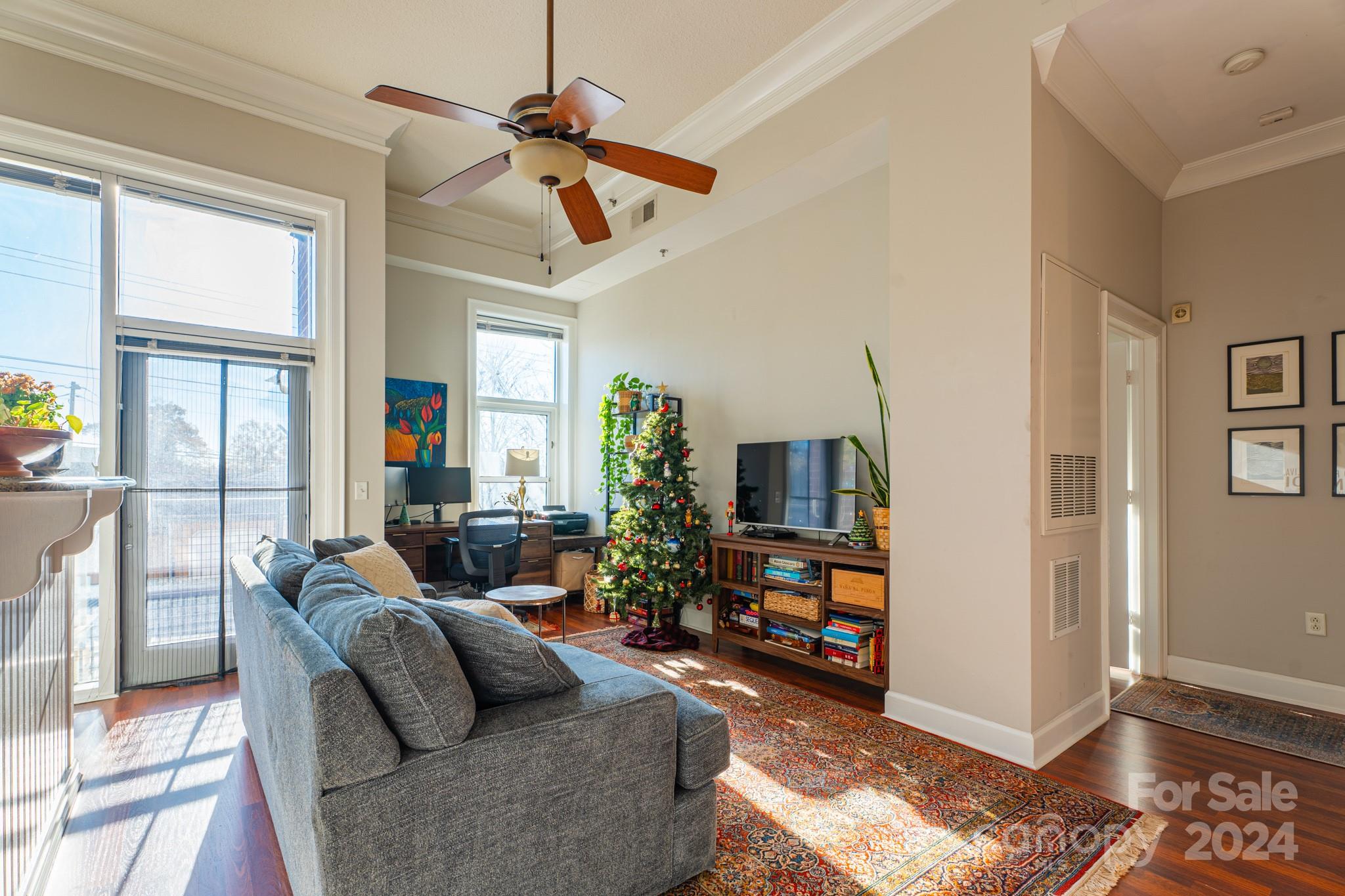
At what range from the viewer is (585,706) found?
1.68 metres

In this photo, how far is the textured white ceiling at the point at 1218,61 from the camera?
2.52 metres

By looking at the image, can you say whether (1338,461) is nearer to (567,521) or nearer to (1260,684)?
(1260,684)

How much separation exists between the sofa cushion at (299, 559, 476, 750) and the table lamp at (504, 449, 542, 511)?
4352 millimetres

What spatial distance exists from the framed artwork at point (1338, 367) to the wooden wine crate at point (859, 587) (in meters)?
2.35

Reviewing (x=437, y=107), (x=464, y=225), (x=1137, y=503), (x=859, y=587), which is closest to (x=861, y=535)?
(x=859, y=587)

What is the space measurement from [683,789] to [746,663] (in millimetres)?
2335

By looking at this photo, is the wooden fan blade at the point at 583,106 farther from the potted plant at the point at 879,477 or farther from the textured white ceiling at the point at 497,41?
the potted plant at the point at 879,477

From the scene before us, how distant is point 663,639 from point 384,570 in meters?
2.07

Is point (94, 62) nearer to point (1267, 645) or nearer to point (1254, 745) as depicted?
point (1254, 745)

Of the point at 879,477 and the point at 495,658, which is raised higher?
the point at 879,477

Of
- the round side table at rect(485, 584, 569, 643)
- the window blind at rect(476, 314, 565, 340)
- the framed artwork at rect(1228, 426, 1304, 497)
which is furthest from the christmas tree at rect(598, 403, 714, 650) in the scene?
the framed artwork at rect(1228, 426, 1304, 497)

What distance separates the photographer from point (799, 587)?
3873 mm

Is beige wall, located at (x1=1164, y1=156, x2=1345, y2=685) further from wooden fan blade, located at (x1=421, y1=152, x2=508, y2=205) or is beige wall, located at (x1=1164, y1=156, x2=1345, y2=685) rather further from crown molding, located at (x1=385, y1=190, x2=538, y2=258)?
crown molding, located at (x1=385, y1=190, x2=538, y2=258)

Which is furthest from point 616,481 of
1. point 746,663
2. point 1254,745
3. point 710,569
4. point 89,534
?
point 1254,745
